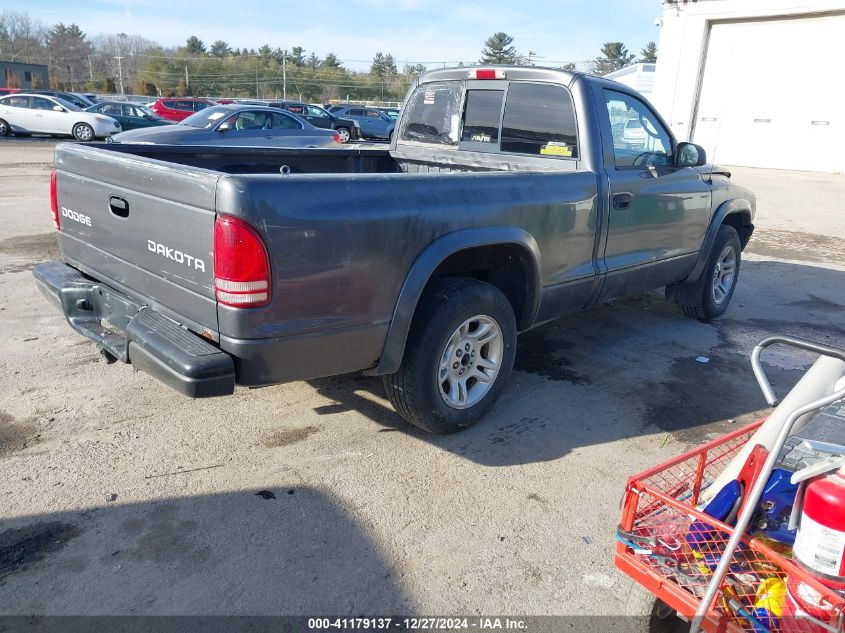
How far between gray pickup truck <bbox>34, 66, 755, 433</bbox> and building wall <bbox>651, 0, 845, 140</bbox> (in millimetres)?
22117

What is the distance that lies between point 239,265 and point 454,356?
1446mm

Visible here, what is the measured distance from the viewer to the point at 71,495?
3105mm

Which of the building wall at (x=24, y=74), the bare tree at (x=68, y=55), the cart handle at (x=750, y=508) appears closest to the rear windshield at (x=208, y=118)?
the cart handle at (x=750, y=508)

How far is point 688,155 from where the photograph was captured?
5121 mm

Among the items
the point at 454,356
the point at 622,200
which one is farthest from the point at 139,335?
the point at 622,200

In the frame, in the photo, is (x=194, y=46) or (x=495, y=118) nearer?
(x=495, y=118)

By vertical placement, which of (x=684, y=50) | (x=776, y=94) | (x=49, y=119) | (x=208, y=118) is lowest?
(x=49, y=119)

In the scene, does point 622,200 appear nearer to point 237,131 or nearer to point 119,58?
point 237,131

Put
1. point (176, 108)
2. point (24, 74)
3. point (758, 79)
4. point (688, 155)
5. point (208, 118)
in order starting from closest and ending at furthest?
point (688, 155), point (208, 118), point (758, 79), point (176, 108), point (24, 74)

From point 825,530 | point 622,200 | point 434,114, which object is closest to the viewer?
point 825,530

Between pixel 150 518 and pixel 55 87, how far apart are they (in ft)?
206

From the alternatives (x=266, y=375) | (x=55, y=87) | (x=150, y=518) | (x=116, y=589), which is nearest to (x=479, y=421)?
(x=266, y=375)

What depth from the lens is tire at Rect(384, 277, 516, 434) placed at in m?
3.49

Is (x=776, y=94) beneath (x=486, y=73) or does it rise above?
above
